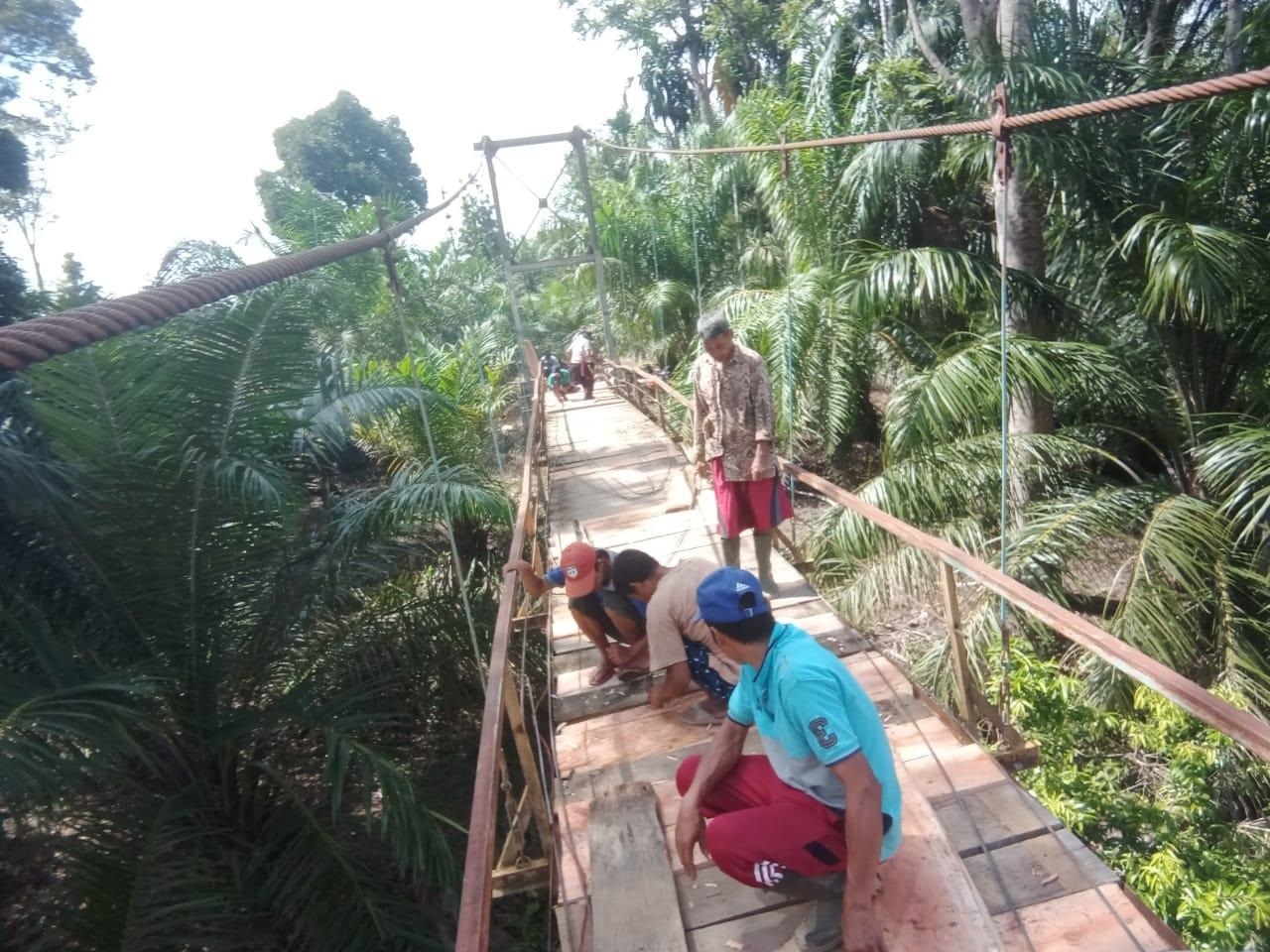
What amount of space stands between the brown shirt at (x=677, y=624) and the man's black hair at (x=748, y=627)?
42.0 inches

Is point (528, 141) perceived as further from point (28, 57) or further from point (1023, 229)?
point (28, 57)

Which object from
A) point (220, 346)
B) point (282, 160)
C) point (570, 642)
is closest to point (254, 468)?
point (220, 346)

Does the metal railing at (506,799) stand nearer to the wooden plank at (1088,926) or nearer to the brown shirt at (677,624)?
the brown shirt at (677,624)

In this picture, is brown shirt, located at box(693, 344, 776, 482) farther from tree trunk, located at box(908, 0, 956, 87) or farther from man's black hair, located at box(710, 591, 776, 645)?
tree trunk, located at box(908, 0, 956, 87)

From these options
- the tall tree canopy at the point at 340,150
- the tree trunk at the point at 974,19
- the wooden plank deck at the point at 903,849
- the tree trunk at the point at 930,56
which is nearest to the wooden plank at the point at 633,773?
the wooden plank deck at the point at 903,849

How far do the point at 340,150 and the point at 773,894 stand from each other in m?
36.4

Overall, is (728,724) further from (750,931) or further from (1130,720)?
(1130,720)

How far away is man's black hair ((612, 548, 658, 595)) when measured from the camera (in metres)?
3.53

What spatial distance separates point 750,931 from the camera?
224 centimetres

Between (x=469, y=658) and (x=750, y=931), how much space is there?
3235 mm

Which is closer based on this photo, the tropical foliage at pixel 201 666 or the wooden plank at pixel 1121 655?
the wooden plank at pixel 1121 655

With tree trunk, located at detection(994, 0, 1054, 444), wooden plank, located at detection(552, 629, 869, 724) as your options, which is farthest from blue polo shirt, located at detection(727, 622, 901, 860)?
tree trunk, located at detection(994, 0, 1054, 444)

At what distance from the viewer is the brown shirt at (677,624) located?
3.15m

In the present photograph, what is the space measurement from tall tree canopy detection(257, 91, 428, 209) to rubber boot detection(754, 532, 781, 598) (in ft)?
104
